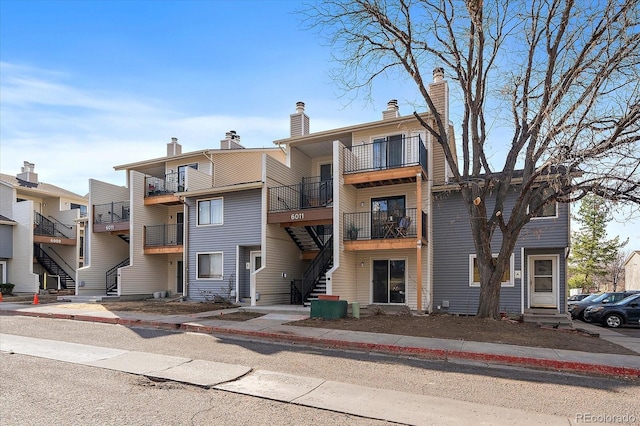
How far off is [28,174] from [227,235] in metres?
21.9

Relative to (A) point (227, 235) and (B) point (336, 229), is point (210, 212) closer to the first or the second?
(A) point (227, 235)

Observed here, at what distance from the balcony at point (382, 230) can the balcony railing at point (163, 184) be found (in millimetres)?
10963

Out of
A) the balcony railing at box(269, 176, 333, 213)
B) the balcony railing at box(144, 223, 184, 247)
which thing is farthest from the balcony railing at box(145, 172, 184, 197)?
the balcony railing at box(269, 176, 333, 213)

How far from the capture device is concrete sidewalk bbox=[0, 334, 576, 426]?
537 cm

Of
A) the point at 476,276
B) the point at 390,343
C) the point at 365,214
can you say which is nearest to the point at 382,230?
the point at 365,214

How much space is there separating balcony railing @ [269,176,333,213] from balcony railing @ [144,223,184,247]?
283 inches

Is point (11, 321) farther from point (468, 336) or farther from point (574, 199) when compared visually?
point (574, 199)

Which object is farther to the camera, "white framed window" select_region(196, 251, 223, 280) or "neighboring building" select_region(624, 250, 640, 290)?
"neighboring building" select_region(624, 250, 640, 290)

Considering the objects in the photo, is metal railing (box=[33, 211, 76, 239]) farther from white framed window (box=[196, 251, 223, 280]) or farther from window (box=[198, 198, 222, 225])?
white framed window (box=[196, 251, 223, 280])

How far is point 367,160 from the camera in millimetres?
18453

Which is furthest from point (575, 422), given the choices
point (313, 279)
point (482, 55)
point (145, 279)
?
point (145, 279)

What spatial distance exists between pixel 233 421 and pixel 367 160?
14.6 m

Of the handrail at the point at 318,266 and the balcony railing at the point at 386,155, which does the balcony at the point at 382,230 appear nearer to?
the handrail at the point at 318,266

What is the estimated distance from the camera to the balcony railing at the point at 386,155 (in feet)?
55.9
